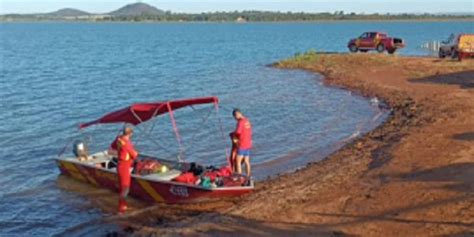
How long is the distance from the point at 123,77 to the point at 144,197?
30.7 meters

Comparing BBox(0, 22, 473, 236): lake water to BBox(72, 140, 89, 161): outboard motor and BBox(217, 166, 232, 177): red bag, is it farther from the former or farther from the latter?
BBox(217, 166, 232, 177): red bag

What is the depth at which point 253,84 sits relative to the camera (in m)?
36.8

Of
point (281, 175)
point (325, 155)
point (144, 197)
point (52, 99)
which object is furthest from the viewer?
point (52, 99)

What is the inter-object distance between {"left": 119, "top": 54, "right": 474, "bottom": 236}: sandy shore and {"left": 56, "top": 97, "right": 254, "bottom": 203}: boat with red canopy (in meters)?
0.30

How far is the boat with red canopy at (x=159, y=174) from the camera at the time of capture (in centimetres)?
1401

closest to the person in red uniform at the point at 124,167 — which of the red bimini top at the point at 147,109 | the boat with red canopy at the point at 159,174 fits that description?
the boat with red canopy at the point at 159,174

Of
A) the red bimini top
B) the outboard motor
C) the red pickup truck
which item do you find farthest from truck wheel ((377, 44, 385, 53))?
the outboard motor

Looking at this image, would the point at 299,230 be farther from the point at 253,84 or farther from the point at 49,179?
the point at 253,84

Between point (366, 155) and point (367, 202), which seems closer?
point (367, 202)

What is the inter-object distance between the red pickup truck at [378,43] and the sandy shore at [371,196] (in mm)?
27700

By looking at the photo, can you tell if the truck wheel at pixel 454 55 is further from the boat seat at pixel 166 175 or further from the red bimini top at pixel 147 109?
the boat seat at pixel 166 175

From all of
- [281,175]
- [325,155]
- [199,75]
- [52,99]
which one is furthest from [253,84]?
[281,175]

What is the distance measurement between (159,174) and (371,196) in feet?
16.6

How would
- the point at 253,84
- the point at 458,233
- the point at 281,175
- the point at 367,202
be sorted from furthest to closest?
the point at 253,84 < the point at 281,175 < the point at 367,202 < the point at 458,233
